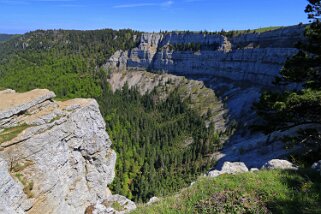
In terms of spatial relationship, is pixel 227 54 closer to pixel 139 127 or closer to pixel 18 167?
pixel 139 127

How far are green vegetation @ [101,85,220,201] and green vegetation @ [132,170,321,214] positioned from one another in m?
44.5

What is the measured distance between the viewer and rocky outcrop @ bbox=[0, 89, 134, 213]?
2938 centimetres

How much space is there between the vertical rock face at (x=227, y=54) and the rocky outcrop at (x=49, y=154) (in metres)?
71.6

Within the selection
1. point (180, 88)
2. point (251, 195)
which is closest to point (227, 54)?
point (180, 88)

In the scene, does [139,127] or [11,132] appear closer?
[11,132]

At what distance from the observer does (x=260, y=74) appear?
124 m

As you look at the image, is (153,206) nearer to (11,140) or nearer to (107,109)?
(11,140)

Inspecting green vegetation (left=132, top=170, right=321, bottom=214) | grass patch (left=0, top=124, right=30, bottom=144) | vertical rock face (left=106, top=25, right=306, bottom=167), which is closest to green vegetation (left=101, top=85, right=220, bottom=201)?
vertical rock face (left=106, top=25, right=306, bottom=167)

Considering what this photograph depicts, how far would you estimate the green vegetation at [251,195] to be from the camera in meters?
12.7

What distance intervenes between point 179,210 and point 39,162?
2313 centimetres

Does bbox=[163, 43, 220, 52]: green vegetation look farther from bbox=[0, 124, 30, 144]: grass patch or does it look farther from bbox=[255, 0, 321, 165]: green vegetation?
bbox=[0, 124, 30, 144]: grass patch

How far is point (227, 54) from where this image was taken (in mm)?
152500

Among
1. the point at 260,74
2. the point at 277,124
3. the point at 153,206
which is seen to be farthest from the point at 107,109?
the point at 153,206

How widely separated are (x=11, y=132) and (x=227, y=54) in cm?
13504
